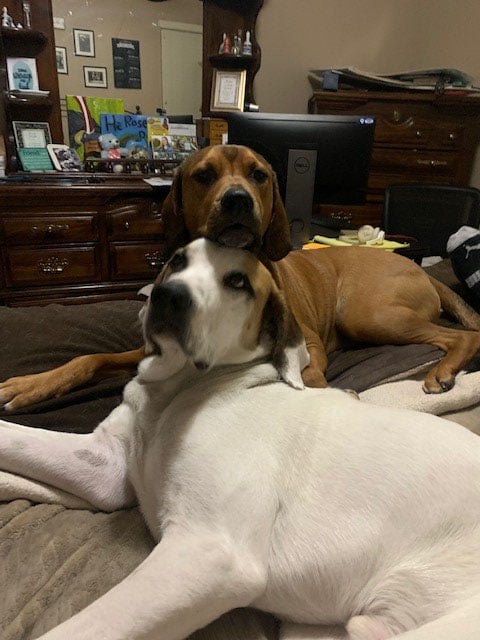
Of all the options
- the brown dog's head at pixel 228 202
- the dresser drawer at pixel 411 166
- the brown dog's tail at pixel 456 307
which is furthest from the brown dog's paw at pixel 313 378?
the dresser drawer at pixel 411 166

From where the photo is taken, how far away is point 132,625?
76 centimetres

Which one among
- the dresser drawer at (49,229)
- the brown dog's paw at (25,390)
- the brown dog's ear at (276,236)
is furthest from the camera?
the dresser drawer at (49,229)

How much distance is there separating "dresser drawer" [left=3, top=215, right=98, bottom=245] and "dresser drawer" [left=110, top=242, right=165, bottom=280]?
199 mm

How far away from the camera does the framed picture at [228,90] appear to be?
12.7ft

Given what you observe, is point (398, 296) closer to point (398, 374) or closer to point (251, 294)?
point (398, 374)

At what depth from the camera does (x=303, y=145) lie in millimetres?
2584

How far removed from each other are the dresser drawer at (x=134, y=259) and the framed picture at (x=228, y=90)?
1.25m

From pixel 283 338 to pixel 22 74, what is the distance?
10.9ft

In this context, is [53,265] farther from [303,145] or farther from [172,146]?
[303,145]

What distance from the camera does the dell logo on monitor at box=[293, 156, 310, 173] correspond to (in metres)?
2.57

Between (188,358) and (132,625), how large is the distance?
0.48m

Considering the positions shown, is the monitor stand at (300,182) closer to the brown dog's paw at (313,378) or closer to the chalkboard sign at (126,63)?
the brown dog's paw at (313,378)

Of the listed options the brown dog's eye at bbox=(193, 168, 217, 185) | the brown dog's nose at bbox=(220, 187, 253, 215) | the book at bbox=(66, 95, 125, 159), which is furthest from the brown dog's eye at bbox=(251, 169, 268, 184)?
the book at bbox=(66, 95, 125, 159)

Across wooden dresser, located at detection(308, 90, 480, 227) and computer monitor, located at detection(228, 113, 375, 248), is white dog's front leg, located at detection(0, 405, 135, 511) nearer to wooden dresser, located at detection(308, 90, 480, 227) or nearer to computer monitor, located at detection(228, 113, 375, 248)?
computer monitor, located at detection(228, 113, 375, 248)
